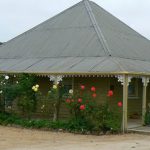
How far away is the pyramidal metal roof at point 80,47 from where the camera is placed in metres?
20.6

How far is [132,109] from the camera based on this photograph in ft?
76.3

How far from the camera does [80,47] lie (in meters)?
22.6

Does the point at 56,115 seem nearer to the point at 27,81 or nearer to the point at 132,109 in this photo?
the point at 27,81

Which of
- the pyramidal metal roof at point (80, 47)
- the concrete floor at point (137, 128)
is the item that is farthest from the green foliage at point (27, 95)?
the concrete floor at point (137, 128)

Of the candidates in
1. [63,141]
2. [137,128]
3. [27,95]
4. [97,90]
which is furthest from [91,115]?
[27,95]

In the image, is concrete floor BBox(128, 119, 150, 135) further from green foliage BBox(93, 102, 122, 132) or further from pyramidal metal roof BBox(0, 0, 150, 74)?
pyramidal metal roof BBox(0, 0, 150, 74)

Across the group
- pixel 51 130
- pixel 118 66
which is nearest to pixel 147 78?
pixel 118 66

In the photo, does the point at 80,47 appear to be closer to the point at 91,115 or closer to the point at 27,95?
the point at 27,95

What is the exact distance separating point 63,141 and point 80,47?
25.9 feet

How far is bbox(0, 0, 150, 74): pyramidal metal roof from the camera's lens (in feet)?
67.5

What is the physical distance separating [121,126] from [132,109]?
4.97 meters

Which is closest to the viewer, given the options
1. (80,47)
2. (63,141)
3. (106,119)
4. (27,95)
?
(63,141)

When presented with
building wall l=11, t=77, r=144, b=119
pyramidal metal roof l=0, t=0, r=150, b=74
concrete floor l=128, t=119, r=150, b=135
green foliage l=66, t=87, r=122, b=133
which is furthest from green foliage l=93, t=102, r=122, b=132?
building wall l=11, t=77, r=144, b=119

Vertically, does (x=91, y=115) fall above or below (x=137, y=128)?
above
